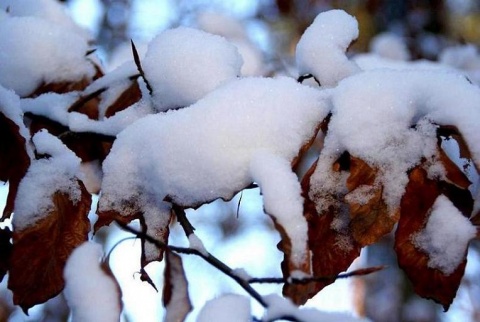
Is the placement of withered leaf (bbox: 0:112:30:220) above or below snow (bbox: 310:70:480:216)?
below

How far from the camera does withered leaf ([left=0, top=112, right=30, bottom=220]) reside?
28.7 inches

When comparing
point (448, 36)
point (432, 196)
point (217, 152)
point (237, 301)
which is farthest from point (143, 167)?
point (448, 36)

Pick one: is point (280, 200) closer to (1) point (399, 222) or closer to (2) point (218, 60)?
(1) point (399, 222)

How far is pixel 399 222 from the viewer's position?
0.65 metres

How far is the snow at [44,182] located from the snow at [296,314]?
11.8 inches

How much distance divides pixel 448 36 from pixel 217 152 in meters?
3.61

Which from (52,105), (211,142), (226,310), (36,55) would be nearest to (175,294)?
(226,310)

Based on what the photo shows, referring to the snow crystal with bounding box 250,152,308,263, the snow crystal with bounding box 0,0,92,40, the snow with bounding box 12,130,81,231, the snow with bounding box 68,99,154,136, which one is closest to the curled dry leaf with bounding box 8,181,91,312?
the snow with bounding box 12,130,81,231

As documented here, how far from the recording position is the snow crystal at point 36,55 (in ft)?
3.02

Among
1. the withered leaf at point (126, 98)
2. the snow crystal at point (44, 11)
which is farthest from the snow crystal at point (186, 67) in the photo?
the snow crystal at point (44, 11)

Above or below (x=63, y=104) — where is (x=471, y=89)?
above

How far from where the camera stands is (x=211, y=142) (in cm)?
65

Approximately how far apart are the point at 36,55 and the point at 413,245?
643 mm

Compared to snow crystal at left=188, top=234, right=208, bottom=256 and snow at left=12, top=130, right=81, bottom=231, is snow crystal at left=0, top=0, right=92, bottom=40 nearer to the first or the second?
snow at left=12, top=130, right=81, bottom=231
